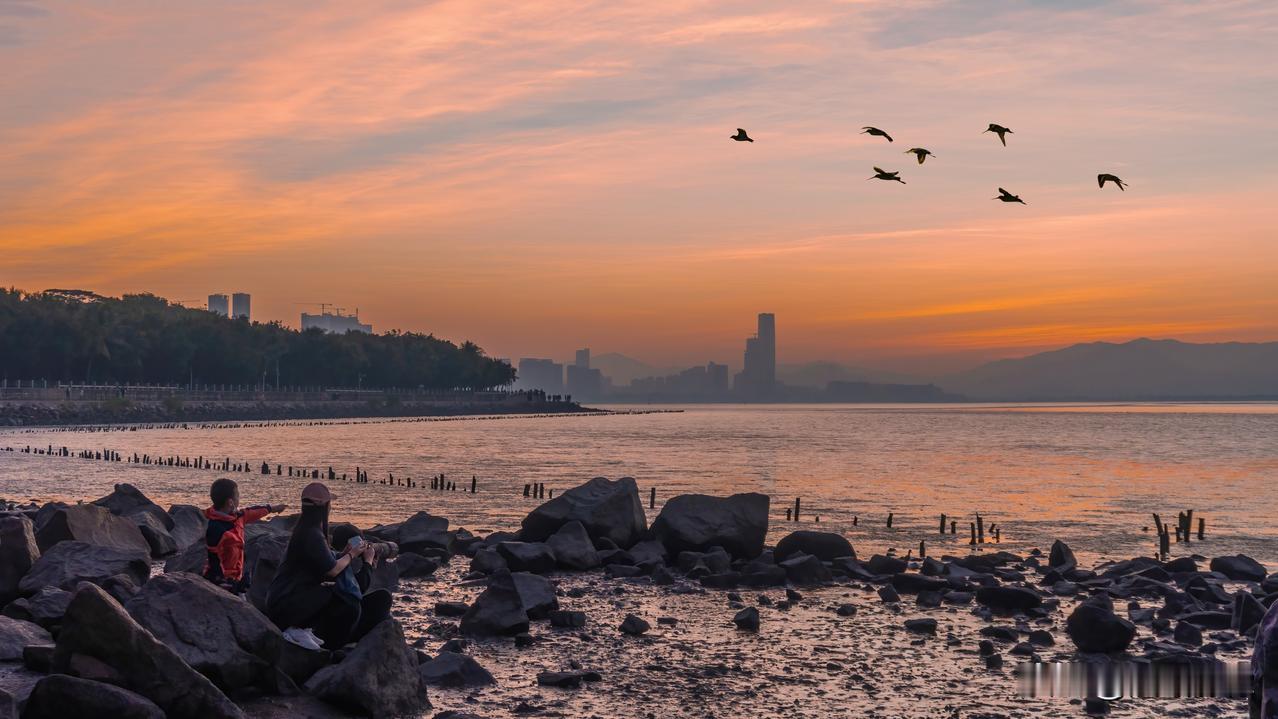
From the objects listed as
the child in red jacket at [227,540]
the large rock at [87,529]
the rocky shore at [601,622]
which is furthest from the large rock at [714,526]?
the child in red jacket at [227,540]

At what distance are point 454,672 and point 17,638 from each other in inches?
205

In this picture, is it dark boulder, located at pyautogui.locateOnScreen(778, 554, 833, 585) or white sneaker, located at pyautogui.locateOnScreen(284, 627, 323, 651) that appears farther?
dark boulder, located at pyautogui.locateOnScreen(778, 554, 833, 585)

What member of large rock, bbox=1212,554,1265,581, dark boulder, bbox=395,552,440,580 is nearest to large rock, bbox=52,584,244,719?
dark boulder, bbox=395,552,440,580

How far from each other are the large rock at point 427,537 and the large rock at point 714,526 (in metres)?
5.44

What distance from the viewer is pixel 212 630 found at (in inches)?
496

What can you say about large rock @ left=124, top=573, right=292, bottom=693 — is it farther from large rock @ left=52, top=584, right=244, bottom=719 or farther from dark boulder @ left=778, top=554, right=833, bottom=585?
dark boulder @ left=778, top=554, right=833, bottom=585

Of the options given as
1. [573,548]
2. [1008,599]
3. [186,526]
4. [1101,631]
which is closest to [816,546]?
[573,548]

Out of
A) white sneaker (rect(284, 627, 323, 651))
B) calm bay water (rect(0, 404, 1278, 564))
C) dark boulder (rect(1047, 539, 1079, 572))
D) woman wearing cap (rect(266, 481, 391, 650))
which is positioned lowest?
calm bay water (rect(0, 404, 1278, 564))

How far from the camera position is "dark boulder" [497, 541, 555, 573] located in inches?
1022

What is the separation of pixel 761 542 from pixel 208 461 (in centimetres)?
5749

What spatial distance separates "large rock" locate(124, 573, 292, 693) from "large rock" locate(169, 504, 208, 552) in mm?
15572

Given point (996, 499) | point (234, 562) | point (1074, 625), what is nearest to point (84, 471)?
point (996, 499)

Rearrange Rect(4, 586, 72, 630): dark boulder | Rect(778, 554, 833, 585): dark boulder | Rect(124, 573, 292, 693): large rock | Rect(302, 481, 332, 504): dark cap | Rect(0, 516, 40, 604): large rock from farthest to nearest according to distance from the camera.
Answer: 1. Rect(778, 554, 833, 585): dark boulder
2. Rect(0, 516, 40, 604): large rock
3. Rect(4, 586, 72, 630): dark boulder
4. Rect(302, 481, 332, 504): dark cap
5. Rect(124, 573, 292, 693): large rock

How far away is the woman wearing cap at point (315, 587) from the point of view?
1337 centimetres
